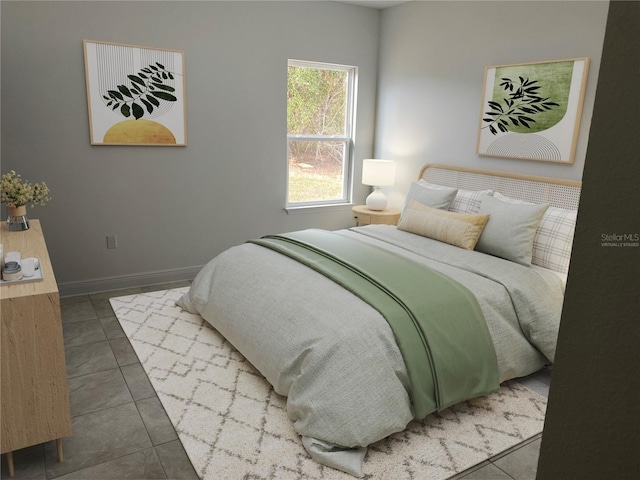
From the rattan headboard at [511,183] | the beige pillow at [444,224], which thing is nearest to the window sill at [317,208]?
the rattan headboard at [511,183]

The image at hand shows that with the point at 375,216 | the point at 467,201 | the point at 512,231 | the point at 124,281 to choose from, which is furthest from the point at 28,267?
the point at 375,216

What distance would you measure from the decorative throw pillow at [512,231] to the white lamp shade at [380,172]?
61.4 inches

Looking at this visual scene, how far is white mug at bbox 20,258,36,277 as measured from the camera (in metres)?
2.07

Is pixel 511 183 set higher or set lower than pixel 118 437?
higher

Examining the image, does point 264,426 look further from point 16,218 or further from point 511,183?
point 511,183

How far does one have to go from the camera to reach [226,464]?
214 centimetres

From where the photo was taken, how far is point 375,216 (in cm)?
Result: 483

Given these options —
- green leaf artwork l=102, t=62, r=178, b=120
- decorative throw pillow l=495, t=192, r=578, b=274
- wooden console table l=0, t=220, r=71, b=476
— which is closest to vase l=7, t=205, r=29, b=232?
wooden console table l=0, t=220, r=71, b=476

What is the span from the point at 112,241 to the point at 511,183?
132 inches

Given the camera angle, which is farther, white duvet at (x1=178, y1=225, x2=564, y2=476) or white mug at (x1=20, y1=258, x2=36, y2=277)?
white duvet at (x1=178, y1=225, x2=564, y2=476)

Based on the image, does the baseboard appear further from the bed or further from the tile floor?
the tile floor

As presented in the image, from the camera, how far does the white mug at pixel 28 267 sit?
207cm

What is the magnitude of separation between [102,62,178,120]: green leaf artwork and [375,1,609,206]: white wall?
224cm

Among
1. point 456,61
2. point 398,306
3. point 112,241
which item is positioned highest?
point 456,61
